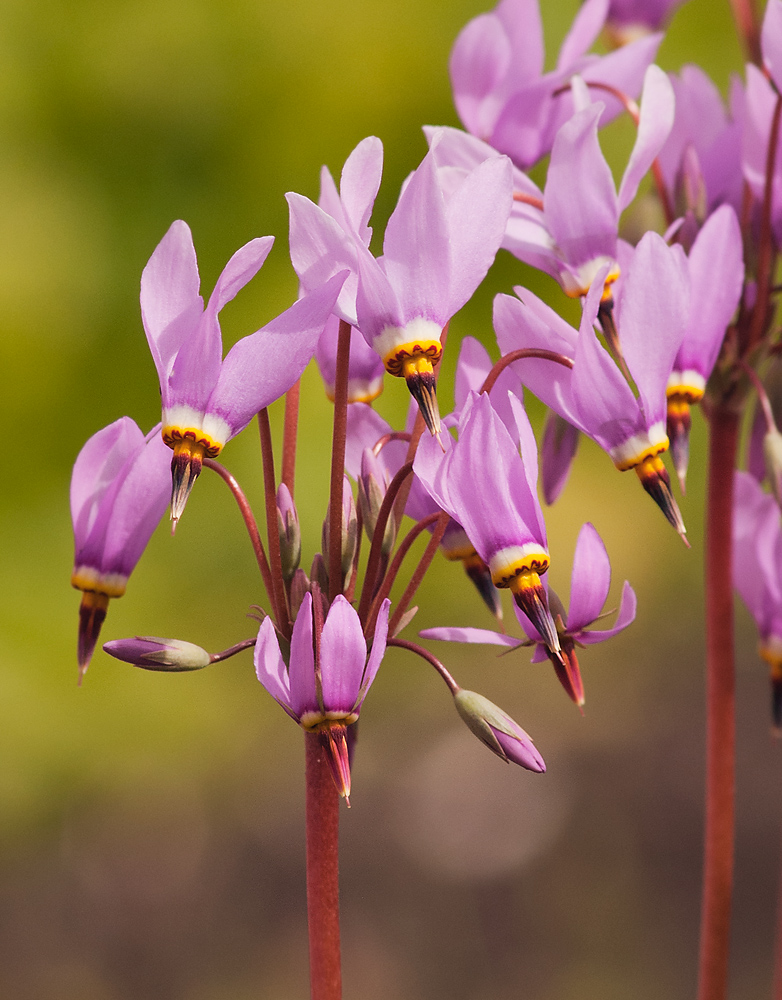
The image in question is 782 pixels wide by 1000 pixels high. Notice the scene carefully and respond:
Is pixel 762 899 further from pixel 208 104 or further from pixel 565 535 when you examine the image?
pixel 208 104

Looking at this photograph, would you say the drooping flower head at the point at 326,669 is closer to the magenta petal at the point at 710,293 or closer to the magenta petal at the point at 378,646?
the magenta petal at the point at 378,646

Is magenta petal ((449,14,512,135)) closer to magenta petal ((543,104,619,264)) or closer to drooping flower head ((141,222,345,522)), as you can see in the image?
magenta petal ((543,104,619,264))

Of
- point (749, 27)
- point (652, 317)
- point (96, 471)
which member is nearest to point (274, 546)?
point (96, 471)

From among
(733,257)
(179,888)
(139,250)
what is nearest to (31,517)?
(139,250)

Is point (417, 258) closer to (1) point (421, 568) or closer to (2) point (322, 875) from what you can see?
(1) point (421, 568)

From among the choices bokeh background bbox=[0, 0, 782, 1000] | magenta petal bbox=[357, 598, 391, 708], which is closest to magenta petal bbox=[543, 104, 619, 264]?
magenta petal bbox=[357, 598, 391, 708]

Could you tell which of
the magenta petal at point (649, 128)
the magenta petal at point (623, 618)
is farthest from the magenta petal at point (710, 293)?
the magenta petal at point (623, 618)
